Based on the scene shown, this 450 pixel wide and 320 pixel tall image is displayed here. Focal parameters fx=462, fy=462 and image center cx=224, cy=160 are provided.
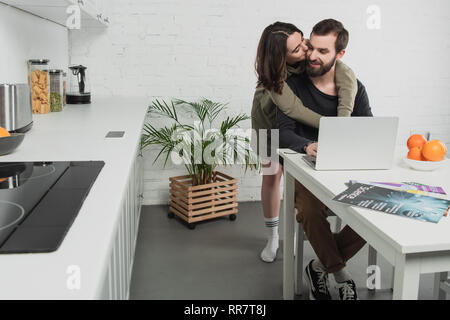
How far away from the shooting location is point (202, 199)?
3297 millimetres

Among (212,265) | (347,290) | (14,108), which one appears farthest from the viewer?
(212,265)

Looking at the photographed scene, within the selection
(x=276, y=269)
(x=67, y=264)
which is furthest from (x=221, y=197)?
(x=67, y=264)

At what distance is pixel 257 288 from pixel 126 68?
80.2 inches

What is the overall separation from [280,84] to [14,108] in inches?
A: 49.6

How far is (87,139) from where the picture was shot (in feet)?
5.66

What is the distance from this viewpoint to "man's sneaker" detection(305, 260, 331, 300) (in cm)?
208

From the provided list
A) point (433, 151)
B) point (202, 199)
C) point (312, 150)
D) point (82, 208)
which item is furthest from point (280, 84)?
point (82, 208)

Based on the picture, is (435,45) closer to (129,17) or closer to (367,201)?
(129,17)

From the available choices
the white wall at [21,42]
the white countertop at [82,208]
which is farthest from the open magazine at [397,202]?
the white wall at [21,42]

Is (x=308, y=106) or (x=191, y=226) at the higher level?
(x=308, y=106)

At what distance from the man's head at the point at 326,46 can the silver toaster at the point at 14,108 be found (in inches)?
52.7

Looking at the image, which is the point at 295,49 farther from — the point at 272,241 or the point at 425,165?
the point at 272,241

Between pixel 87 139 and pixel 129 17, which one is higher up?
pixel 129 17

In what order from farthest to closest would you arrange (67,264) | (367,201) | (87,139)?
(87,139) < (367,201) < (67,264)
